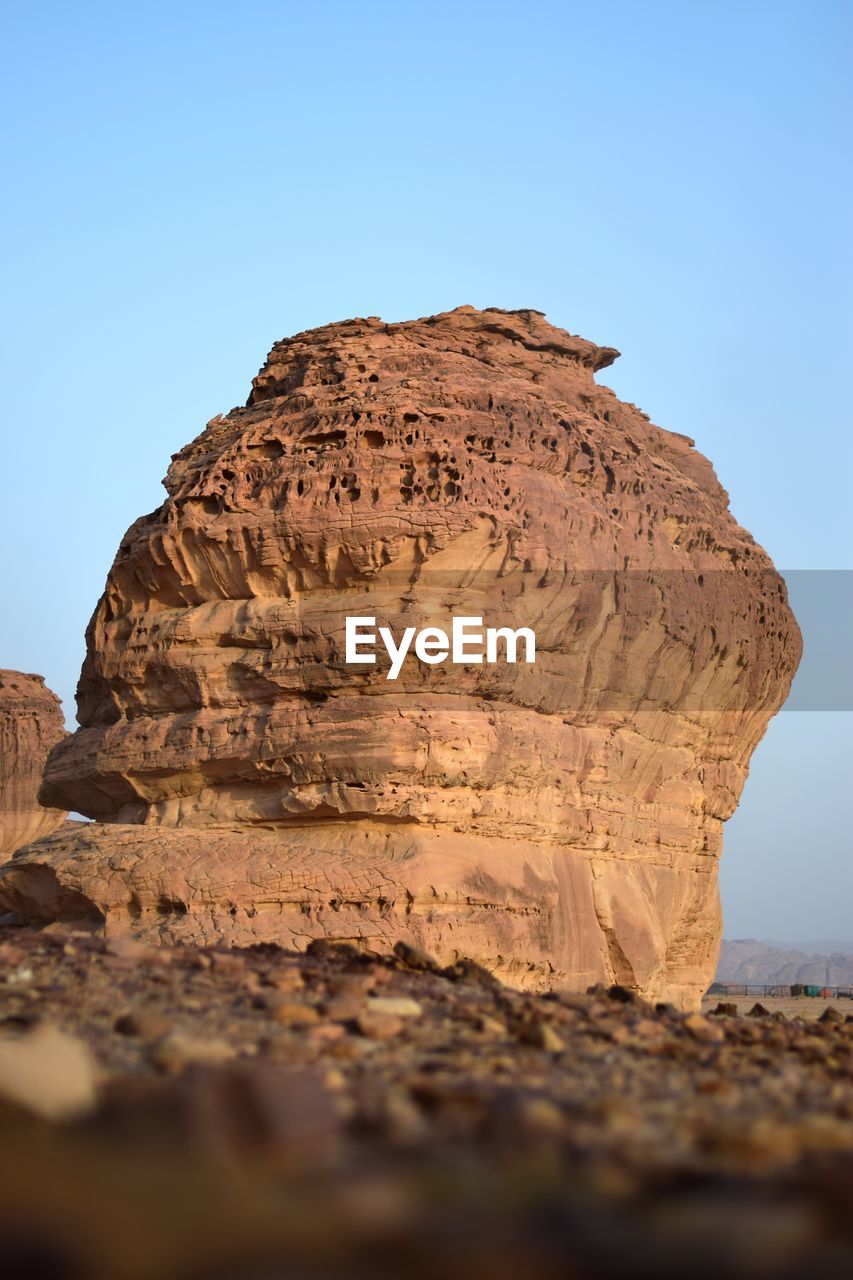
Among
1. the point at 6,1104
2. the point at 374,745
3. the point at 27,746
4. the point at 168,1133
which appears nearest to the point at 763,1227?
the point at 168,1133

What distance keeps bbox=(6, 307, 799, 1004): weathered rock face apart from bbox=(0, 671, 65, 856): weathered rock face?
2852 cm

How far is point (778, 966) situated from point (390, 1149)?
148836 mm

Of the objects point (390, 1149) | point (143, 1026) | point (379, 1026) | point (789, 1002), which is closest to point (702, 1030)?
point (379, 1026)

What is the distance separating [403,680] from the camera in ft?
59.8

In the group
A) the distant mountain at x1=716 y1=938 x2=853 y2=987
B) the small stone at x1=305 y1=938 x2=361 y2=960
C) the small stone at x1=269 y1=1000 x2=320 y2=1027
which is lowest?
the distant mountain at x1=716 y1=938 x2=853 y2=987

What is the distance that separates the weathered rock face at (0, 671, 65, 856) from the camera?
49250 mm

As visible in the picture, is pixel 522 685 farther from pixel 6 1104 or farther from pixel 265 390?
pixel 6 1104

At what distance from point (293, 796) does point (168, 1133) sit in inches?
545

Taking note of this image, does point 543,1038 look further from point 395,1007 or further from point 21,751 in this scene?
point 21,751

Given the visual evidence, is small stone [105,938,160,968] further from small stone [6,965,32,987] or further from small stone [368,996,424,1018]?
small stone [368,996,424,1018]

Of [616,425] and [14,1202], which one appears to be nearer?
[14,1202]

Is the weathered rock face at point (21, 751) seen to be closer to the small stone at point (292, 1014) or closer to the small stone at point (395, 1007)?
the small stone at point (395, 1007)

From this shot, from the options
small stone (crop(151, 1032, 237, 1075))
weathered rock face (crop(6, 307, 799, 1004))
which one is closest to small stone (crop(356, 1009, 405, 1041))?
small stone (crop(151, 1032, 237, 1075))

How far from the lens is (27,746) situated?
4953 centimetres
